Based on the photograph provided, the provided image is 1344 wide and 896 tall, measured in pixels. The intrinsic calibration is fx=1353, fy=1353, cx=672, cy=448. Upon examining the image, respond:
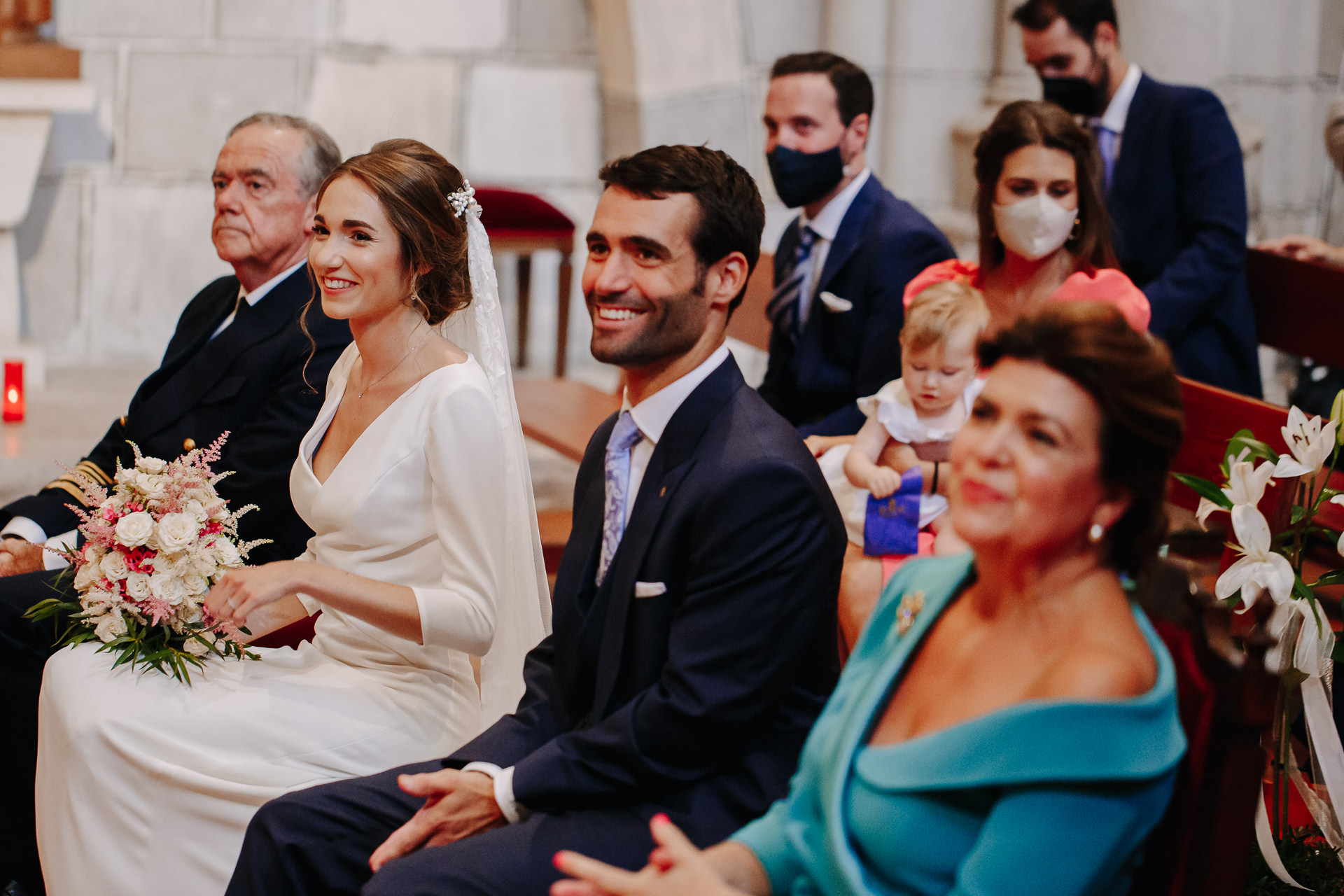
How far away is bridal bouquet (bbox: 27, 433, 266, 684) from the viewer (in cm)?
246

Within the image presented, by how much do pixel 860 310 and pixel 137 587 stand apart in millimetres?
1976

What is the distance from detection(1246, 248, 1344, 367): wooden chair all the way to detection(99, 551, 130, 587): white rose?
312cm

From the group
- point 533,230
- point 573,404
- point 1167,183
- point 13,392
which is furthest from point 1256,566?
point 13,392

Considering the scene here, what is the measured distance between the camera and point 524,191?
6715 mm

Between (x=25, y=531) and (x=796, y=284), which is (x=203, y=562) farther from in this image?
(x=796, y=284)

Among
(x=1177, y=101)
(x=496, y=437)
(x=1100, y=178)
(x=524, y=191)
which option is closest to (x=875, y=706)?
(x=496, y=437)

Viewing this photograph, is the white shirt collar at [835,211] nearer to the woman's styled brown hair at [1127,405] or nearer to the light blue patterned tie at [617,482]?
the light blue patterned tie at [617,482]

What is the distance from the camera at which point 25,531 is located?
326 centimetres

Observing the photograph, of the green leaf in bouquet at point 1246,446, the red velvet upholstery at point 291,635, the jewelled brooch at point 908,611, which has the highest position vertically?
the green leaf in bouquet at point 1246,446

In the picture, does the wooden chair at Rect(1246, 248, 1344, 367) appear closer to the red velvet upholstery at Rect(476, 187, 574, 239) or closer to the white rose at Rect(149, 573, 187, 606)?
the white rose at Rect(149, 573, 187, 606)

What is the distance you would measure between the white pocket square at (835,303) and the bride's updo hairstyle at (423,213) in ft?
4.05

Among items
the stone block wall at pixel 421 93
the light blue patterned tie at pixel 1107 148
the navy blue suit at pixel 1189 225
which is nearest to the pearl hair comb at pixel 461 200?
A: the navy blue suit at pixel 1189 225

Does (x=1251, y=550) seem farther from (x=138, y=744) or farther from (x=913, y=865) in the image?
(x=138, y=744)

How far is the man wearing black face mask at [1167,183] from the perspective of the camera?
3740 millimetres
